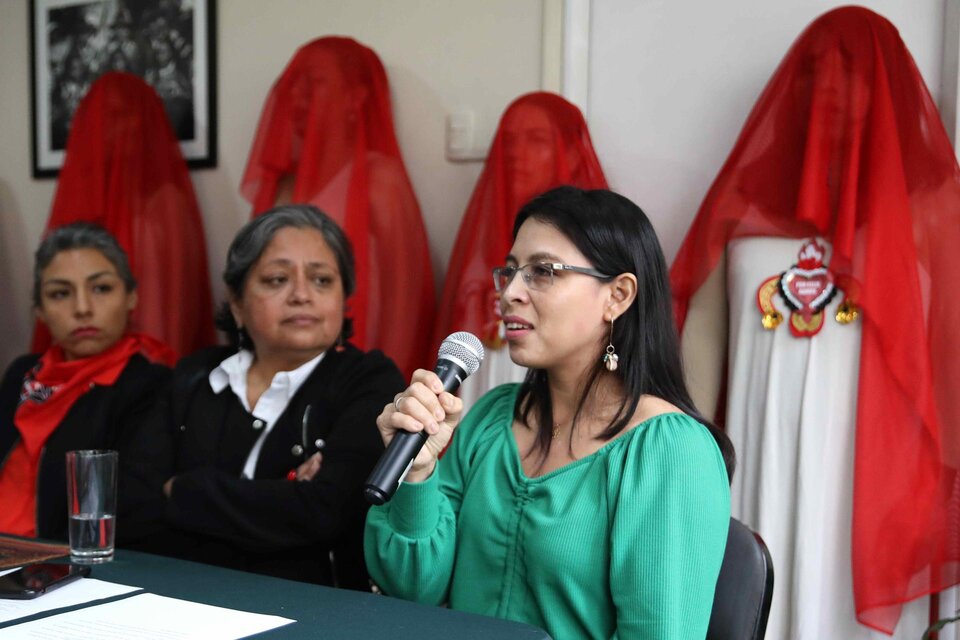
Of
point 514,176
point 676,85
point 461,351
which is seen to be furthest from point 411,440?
point 676,85

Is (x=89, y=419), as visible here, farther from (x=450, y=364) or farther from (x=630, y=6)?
(x=630, y=6)

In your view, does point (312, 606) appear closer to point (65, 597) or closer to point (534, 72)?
point (65, 597)

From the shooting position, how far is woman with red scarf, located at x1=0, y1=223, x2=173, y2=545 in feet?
7.67

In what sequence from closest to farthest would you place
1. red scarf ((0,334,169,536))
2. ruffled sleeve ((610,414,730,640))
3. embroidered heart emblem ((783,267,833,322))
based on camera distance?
ruffled sleeve ((610,414,730,640))
embroidered heart emblem ((783,267,833,322))
red scarf ((0,334,169,536))

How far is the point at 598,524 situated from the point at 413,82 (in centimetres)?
186

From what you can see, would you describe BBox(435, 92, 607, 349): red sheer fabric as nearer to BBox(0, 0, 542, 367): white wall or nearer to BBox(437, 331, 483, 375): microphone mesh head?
BBox(0, 0, 542, 367): white wall

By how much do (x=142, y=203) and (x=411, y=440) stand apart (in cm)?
213

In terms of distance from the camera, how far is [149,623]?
3.59ft

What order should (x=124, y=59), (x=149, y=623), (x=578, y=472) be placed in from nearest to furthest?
(x=149, y=623) → (x=578, y=472) → (x=124, y=59)

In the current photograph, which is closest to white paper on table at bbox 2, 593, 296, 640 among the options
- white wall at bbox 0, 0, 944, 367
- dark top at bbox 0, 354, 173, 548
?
dark top at bbox 0, 354, 173, 548

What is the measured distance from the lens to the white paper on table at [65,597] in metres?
1.15

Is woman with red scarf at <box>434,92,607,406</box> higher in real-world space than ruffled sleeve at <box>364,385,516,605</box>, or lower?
higher

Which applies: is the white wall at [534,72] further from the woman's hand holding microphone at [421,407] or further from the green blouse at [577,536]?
the woman's hand holding microphone at [421,407]

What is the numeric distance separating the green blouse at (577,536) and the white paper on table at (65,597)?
16.7 inches
